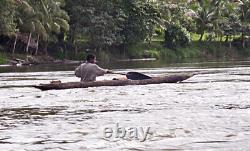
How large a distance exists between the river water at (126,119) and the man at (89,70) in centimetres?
62

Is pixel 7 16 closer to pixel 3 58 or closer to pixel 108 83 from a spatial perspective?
pixel 3 58

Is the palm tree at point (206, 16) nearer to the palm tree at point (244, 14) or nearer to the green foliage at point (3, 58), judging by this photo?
the palm tree at point (244, 14)

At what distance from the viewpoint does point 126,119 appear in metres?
15.8

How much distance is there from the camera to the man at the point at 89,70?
84.6 feet

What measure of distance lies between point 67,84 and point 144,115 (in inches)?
352

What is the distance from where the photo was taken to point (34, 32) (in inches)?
2621

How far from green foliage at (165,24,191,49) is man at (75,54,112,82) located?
200 feet

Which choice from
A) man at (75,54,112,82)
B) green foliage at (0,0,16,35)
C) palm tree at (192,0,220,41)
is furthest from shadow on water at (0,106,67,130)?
palm tree at (192,0,220,41)

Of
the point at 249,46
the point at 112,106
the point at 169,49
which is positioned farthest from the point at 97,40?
the point at 112,106

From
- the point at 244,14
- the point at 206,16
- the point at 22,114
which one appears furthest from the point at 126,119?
the point at 244,14

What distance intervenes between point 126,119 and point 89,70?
1028cm

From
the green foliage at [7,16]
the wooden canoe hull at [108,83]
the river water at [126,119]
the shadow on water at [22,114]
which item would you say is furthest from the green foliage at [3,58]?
the shadow on water at [22,114]

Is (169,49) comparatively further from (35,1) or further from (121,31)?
(35,1)

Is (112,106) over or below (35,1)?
below
